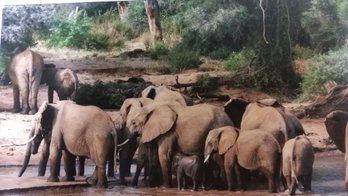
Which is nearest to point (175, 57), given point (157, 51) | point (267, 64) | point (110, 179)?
point (157, 51)

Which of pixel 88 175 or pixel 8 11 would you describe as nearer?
pixel 88 175

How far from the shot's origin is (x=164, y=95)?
2684 mm

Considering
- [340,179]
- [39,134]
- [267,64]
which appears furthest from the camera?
[39,134]

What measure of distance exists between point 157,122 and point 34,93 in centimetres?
59

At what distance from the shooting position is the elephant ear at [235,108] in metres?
2.55

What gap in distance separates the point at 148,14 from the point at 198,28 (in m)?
0.22

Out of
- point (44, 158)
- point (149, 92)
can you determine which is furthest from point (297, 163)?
point (44, 158)

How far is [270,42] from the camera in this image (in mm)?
2613

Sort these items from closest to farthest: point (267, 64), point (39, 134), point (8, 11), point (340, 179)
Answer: point (340, 179) → point (267, 64) → point (39, 134) → point (8, 11)

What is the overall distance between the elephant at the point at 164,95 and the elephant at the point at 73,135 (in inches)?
7.1

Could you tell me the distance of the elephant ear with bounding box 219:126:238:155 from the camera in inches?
97.2

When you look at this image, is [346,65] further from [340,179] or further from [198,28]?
[198,28]

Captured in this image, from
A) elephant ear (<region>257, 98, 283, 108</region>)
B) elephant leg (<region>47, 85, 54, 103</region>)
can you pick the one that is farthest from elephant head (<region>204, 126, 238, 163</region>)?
elephant leg (<region>47, 85, 54, 103</region>)

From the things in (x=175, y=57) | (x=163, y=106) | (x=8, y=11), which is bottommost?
(x=163, y=106)
